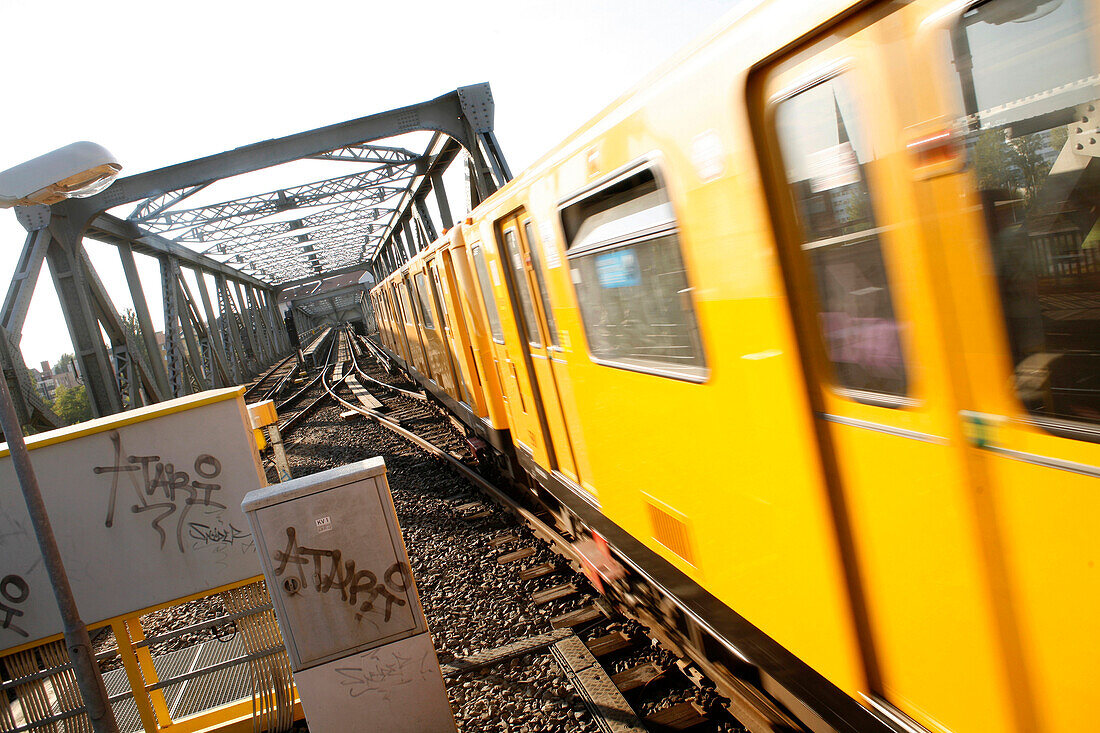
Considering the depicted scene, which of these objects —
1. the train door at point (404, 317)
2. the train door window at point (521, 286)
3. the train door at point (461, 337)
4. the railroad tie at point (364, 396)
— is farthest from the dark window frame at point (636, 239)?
the railroad tie at point (364, 396)

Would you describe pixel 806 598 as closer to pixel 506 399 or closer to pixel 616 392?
pixel 616 392

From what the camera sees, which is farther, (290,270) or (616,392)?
(290,270)

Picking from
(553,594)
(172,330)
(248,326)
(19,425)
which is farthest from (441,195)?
(248,326)

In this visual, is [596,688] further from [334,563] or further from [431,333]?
[431,333]

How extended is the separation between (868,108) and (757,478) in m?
1.22

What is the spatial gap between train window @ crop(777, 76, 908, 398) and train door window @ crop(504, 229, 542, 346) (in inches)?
112

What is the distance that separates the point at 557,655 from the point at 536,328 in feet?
7.11

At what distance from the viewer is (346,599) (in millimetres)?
3188

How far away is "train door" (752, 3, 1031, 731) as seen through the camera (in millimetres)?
1589

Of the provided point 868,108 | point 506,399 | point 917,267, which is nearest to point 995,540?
point 917,267

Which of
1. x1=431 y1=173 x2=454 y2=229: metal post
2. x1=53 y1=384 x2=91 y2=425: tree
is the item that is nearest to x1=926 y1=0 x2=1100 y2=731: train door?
x1=431 y1=173 x2=454 y2=229: metal post

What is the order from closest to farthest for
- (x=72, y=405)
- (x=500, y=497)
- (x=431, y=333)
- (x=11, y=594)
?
1. (x=11, y=594)
2. (x=500, y=497)
3. (x=431, y=333)
4. (x=72, y=405)

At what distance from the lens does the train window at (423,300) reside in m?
10.9

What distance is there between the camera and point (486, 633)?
15.0 ft
